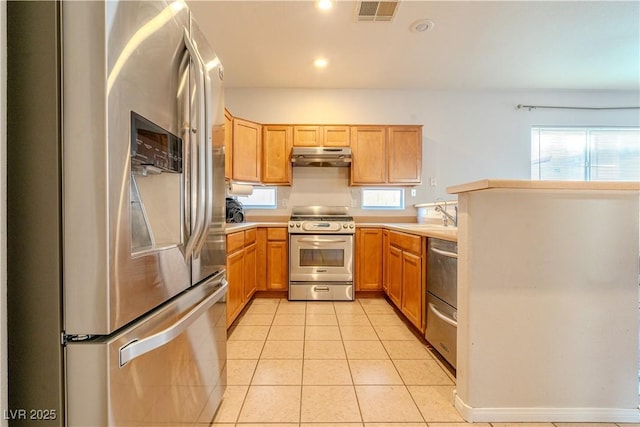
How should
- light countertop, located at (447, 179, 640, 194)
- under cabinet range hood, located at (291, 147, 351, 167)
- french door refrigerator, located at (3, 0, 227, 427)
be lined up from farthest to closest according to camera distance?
under cabinet range hood, located at (291, 147, 351, 167), light countertop, located at (447, 179, 640, 194), french door refrigerator, located at (3, 0, 227, 427)

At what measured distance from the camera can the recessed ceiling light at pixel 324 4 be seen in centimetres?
224

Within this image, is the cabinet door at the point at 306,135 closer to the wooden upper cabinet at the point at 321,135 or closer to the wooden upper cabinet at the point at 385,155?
the wooden upper cabinet at the point at 321,135

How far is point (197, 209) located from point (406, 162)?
10.3ft

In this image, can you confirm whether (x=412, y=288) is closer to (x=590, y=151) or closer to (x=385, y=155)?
(x=385, y=155)

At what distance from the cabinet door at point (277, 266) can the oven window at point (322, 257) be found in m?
0.22

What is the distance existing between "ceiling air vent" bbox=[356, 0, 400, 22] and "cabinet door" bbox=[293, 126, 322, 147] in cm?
143

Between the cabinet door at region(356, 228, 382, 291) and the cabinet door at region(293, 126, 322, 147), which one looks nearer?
the cabinet door at region(356, 228, 382, 291)

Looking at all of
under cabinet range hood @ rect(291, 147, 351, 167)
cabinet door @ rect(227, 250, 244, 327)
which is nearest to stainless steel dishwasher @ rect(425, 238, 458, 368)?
cabinet door @ rect(227, 250, 244, 327)

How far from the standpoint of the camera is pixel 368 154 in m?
3.65

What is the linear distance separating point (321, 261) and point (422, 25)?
2.53 meters

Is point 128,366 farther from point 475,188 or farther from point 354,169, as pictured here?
point 354,169

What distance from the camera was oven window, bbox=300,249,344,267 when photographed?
3293 millimetres

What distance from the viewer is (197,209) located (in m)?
0.98

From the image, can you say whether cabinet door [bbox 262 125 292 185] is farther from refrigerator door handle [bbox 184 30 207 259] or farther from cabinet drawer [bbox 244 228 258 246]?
refrigerator door handle [bbox 184 30 207 259]
